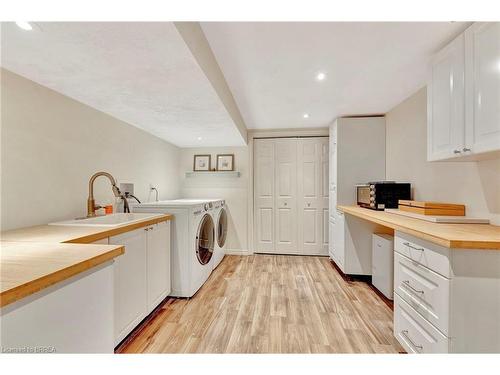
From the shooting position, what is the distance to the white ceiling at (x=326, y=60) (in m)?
1.33

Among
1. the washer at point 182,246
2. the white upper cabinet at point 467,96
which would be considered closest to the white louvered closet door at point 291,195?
the washer at point 182,246

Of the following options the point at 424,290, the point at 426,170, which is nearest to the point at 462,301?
the point at 424,290

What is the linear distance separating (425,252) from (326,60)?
149cm

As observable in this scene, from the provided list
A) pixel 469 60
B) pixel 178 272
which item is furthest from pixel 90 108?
pixel 469 60

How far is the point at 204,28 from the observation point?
132cm

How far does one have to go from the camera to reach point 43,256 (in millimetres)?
832

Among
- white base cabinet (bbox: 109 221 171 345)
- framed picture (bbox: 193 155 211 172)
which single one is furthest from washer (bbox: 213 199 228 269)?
white base cabinet (bbox: 109 221 171 345)

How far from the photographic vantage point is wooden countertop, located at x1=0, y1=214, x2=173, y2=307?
616 millimetres

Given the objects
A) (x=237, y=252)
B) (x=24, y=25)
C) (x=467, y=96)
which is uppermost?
(x=24, y=25)

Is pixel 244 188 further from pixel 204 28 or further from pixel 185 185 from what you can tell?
pixel 204 28

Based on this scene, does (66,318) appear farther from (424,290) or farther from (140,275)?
(424,290)

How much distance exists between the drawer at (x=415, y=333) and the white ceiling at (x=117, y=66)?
2.02 meters

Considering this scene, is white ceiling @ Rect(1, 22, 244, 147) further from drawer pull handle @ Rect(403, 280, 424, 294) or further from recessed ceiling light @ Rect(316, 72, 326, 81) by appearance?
drawer pull handle @ Rect(403, 280, 424, 294)

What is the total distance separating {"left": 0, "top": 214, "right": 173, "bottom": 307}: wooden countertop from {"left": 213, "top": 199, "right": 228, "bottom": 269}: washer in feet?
6.16
